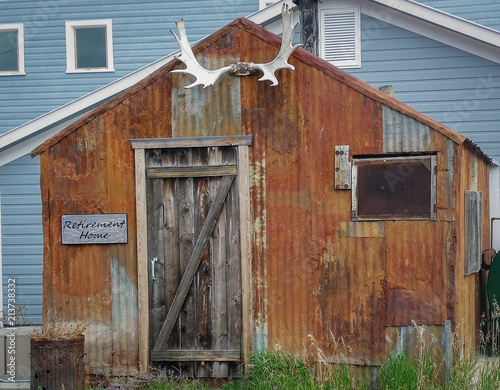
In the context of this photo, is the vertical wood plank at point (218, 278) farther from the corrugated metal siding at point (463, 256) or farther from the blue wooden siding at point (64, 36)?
the blue wooden siding at point (64, 36)

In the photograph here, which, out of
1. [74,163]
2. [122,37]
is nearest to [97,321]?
[74,163]

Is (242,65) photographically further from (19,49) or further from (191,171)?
(19,49)

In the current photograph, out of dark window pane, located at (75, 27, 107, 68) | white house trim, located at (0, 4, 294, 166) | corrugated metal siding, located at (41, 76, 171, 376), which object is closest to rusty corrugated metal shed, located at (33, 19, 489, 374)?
corrugated metal siding, located at (41, 76, 171, 376)

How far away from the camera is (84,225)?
8.53 m

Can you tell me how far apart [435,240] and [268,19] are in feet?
19.3

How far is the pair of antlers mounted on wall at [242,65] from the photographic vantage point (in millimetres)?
7969

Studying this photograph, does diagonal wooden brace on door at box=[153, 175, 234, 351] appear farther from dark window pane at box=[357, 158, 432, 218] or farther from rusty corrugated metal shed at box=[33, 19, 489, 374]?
dark window pane at box=[357, 158, 432, 218]

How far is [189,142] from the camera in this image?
8.36m

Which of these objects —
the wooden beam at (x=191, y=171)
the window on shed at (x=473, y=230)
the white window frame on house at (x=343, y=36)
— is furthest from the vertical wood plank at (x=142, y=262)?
the white window frame on house at (x=343, y=36)

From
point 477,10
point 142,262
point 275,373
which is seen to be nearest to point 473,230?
point 275,373

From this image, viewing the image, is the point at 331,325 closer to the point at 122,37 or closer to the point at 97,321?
the point at 97,321

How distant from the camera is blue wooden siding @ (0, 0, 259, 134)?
1666 centimetres

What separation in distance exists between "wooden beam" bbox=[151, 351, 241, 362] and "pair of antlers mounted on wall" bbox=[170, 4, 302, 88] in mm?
2755

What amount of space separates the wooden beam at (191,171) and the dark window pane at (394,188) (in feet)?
4.45
